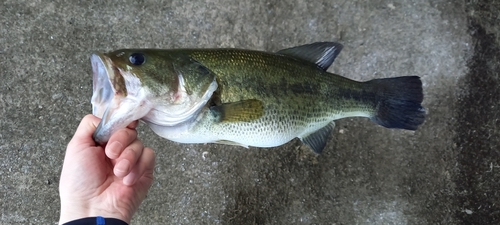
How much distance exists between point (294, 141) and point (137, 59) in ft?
3.88

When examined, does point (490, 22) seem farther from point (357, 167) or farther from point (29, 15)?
point (29, 15)

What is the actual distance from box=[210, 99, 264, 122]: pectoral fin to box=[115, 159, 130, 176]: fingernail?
344mm

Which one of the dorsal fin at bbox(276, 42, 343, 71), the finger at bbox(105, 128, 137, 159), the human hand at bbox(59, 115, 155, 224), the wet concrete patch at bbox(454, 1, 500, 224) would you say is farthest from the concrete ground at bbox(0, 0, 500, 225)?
the finger at bbox(105, 128, 137, 159)

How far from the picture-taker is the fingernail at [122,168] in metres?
1.26

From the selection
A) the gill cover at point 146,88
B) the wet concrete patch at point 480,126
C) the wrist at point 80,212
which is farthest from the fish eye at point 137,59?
the wet concrete patch at point 480,126

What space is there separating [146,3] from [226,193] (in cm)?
120

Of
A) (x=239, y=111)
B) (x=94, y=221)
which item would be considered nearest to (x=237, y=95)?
(x=239, y=111)

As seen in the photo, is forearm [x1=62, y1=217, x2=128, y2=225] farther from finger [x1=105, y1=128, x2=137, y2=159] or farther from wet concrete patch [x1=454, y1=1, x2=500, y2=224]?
wet concrete patch [x1=454, y1=1, x2=500, y2=224]

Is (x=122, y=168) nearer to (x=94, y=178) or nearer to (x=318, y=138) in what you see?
(x=94, y=178)

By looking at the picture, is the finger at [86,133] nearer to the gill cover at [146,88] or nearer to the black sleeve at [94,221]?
the gill cover at [146,88]

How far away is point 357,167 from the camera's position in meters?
2.25

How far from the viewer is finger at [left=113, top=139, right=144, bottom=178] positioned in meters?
1.26

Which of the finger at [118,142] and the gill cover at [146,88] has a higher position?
the gill cover at [146,88]

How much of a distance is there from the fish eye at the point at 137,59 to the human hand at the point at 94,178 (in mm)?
226
